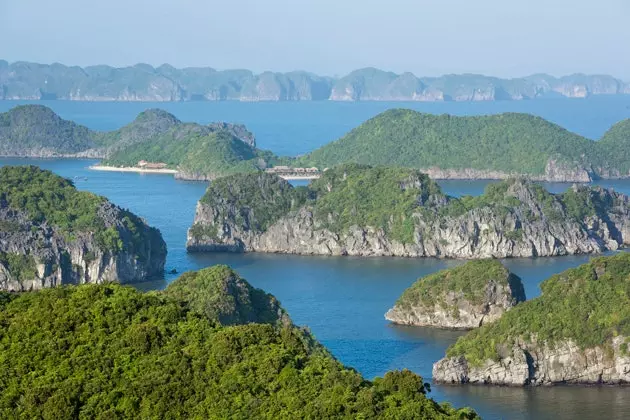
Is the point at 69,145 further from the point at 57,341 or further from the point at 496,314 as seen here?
the point at 57,341

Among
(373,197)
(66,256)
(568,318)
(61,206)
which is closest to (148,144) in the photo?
(373,197)

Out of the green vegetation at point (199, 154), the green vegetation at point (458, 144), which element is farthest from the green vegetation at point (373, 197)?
the green vegetation at point (458, 144)

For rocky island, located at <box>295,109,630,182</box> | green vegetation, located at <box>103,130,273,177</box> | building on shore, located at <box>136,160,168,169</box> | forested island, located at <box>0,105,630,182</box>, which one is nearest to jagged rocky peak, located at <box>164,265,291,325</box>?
forested island, located at <box>0,105,630,182</box>

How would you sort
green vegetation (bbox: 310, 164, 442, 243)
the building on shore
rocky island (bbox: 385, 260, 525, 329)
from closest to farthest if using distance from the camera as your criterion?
rocky island (bbox: 385, 260, 525, 329) → green vegetation (bbox: 310, 164, 442, 243) → the building on shore

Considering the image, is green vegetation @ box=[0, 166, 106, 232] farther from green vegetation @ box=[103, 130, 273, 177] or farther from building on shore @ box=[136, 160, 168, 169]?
building on shore @ box=[136, 160, 168, 169]

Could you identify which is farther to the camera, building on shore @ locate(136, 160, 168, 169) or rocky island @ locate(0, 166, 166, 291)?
building on shore @ locate(136, 160, 168, 169)

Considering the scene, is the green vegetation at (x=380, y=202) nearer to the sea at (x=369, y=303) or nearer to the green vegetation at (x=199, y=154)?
the sea at (x=369, y=303)

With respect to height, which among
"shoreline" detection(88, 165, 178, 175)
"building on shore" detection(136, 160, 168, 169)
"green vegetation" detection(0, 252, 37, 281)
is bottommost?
"green vegetation" detection(0, 252, 37, 281)
